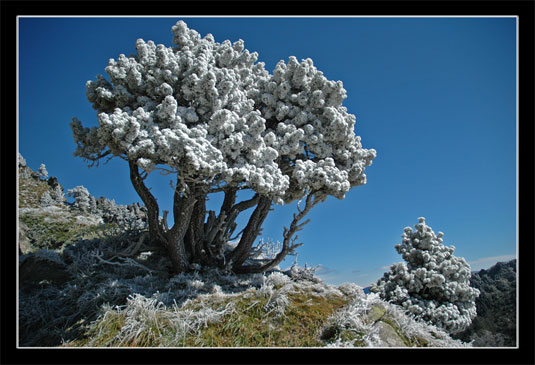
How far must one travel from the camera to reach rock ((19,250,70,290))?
675cm

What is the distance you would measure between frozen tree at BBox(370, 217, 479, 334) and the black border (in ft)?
8.39

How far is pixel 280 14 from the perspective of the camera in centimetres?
455

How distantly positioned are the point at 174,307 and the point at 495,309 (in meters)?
8.20

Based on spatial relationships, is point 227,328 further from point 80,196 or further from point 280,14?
point 80,196

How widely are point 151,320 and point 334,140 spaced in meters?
5.95

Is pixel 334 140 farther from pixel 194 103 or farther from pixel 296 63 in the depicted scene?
pixel 194 103

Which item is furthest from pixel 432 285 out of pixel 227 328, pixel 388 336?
pixel 227 328

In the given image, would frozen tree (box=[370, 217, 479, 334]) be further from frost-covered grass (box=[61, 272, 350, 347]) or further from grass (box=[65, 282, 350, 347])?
grass (box=[65, 282, 350, 347])

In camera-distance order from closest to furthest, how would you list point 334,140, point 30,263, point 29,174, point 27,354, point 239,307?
1. point 27,354
2. point 239,307
3. point 30,263
4. point 334,140
5. point 29,174

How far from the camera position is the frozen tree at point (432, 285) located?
693cm

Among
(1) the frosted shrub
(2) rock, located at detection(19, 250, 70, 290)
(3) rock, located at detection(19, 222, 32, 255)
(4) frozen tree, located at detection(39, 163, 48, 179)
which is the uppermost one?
(4) frozen tree, located at detection(39, 163, 48, 179)

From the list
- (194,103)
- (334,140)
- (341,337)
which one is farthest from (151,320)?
(334,140)

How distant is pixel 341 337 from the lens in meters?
4.73

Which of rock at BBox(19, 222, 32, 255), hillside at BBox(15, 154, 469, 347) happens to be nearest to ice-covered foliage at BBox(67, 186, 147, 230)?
hillside at BBox(15, 154, 469, 347)
